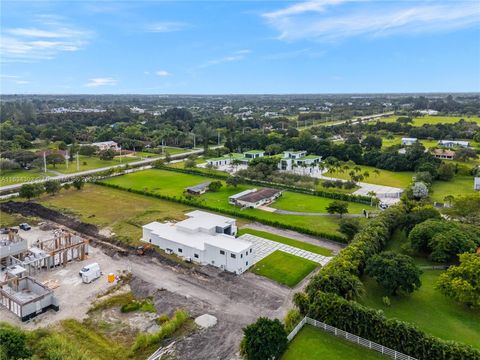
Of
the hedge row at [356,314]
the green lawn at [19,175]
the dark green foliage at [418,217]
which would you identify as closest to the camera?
the hedge row at [356,314]

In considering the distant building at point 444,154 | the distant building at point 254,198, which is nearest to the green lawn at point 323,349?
the distant building at point 254,198

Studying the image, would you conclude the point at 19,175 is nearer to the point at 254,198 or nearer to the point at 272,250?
the point at 254,198

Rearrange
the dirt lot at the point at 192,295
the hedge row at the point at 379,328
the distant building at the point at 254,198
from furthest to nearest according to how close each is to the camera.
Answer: the distant building at the point at 254,198 < the dirt lot at the point at 192,295 < the hedge row at the point at 379,328

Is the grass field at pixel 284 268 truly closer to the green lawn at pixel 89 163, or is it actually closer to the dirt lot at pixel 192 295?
the dirt lot at pixel 192 295

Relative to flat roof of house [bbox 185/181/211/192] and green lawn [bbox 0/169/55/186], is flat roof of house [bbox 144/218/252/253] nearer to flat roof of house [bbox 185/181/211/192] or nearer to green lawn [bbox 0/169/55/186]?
flat roof of house [bbox 185/181/211/192]

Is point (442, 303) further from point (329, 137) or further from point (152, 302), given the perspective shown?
point (329, 137)

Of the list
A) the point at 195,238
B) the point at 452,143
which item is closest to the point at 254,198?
the point at 195,238

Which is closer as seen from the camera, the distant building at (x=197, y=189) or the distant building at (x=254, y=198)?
the distant building at (x=254, y=198)

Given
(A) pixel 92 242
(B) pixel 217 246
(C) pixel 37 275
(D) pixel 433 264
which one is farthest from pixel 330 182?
(C) pixel 37 275
